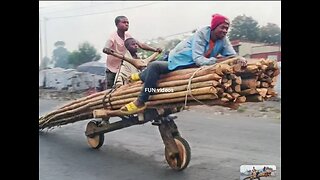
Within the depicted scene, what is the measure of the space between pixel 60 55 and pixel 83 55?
0.48 ft

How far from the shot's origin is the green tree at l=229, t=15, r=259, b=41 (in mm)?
2889

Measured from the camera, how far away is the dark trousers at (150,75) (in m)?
3.00

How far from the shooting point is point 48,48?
3.12 meters

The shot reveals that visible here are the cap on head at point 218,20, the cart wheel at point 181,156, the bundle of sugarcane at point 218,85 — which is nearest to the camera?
the bundle of sugarcane at point 218,85

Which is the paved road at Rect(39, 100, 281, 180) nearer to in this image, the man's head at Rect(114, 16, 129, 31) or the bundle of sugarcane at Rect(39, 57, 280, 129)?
the bundle of sugarcane at Rect(39, 57, 280, 129)

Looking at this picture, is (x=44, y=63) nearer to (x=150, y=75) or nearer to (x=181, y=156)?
(x=150, y=75)

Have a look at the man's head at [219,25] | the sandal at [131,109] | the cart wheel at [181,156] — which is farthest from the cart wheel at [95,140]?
the man's head at [219,25]

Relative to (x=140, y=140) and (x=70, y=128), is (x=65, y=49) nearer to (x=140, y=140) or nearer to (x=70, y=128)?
(x=70, y=128)

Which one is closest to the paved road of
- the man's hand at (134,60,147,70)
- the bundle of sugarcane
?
the bundle of sugarcane

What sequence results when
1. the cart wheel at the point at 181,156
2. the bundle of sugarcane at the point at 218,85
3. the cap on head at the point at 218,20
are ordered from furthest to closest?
the cart wheel at the point at 181,156 < the cap on head at the point at 218,20 < the bundle of sugarcane at the point at 218,85

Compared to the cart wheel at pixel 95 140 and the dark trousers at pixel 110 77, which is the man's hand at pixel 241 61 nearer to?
the dark trousers at pixel 110 77

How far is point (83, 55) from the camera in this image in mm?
3111

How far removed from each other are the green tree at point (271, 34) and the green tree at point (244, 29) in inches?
1.9
